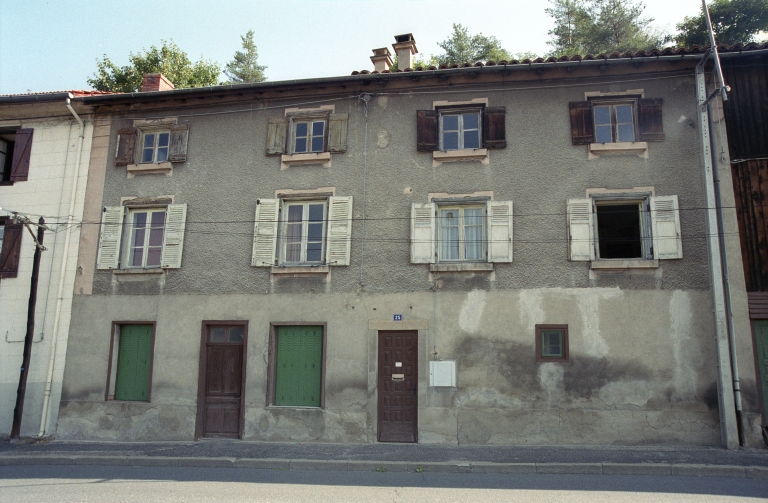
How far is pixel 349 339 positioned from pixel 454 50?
17.1 meters

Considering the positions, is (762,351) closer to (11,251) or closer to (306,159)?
(306,159)

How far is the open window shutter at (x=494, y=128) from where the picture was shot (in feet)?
42.2

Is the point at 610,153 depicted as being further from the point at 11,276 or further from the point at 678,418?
the point at 11,276

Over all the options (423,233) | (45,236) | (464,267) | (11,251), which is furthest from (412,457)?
(11,251)

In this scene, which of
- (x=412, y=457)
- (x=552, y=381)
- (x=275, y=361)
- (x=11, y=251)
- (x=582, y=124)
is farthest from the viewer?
(x=11, y=251)

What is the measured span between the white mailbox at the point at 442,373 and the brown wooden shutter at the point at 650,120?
5965 millimetres

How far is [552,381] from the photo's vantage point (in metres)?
11.9

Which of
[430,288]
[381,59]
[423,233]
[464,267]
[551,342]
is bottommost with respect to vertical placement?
[551,342]

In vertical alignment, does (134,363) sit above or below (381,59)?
below

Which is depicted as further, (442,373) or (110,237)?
(110,237)

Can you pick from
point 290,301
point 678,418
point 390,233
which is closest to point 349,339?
point 290,301

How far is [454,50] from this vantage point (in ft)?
84.9

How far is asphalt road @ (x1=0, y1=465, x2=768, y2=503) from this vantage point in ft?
26.5

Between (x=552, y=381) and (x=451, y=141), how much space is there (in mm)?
5377
